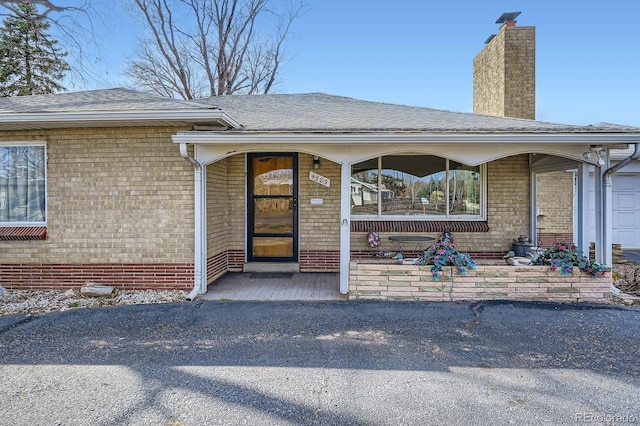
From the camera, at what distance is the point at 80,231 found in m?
6.64

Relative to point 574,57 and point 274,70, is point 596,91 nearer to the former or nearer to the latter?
point 574,57

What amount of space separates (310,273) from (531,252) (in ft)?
13.8

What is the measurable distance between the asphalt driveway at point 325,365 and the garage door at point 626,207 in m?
6.70

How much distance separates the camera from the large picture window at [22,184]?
6.79 meters

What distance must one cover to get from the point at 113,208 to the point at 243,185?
250cm

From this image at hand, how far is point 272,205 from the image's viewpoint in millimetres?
8281

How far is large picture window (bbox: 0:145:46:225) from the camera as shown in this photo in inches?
267

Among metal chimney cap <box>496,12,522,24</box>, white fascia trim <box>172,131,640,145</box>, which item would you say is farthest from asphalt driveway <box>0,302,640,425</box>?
metal chimney cap <box>496,12,522,24</box>

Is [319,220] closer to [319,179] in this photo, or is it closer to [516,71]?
[319,179]

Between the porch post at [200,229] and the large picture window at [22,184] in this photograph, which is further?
the large picture window at [22,184]

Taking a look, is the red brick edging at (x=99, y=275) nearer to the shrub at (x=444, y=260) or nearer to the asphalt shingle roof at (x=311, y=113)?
the asphalt shingle roof at (x=311, y=113)

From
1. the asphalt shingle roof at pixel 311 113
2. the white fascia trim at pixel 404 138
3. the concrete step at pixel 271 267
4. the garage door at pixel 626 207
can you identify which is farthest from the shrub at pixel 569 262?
the garage door at pixel 626 207

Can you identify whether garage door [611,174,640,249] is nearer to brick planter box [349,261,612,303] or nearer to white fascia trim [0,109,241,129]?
brick planter box [349,261,612,303]

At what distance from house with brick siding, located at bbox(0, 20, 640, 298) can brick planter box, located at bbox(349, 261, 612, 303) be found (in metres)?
0.39
